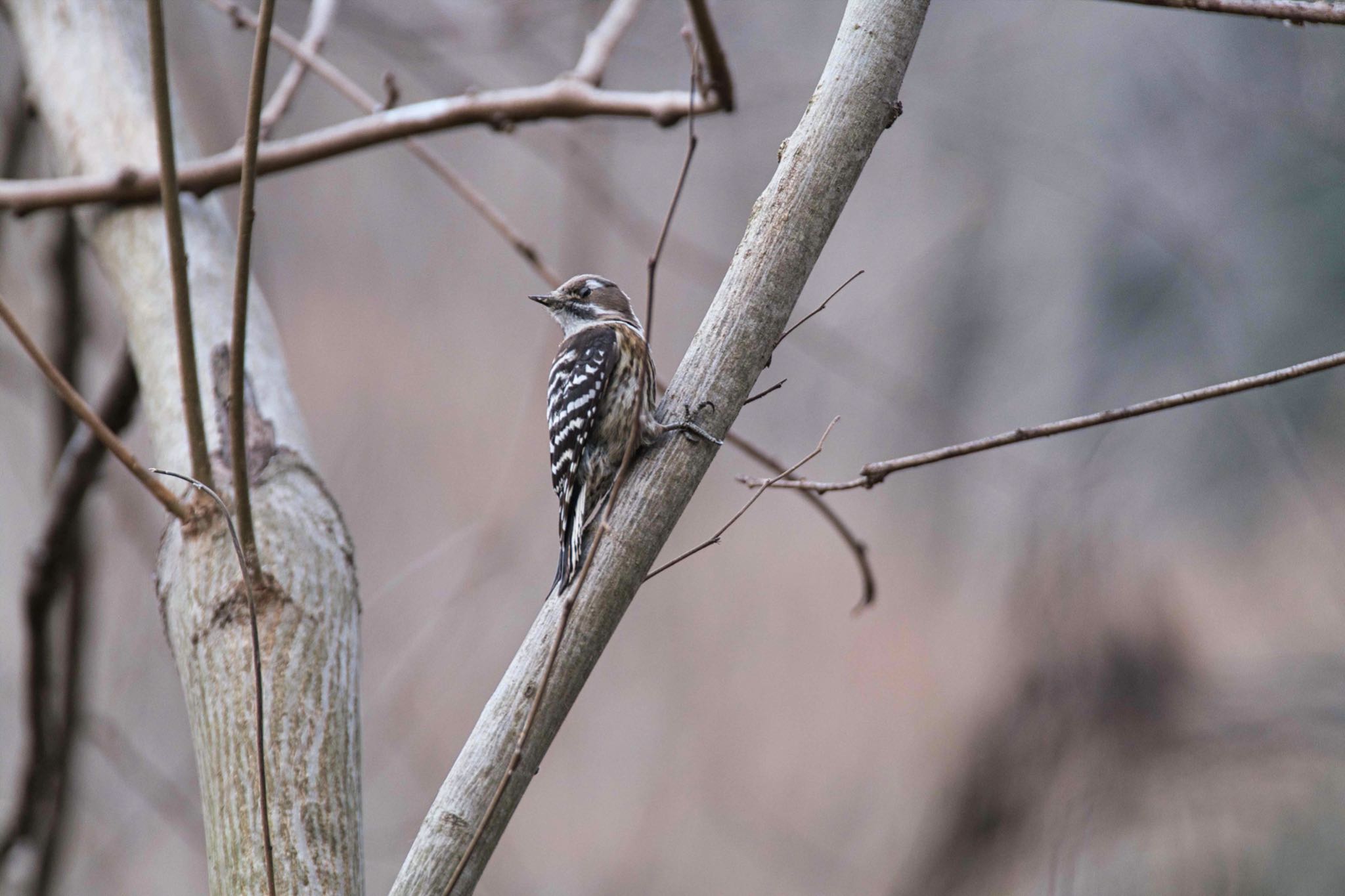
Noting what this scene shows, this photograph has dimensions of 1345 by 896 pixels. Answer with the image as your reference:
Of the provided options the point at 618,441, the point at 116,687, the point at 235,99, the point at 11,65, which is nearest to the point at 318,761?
the point at 618,441

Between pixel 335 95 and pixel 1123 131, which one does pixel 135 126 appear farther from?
pixel 1123 131

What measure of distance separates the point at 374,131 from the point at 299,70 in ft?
2.37

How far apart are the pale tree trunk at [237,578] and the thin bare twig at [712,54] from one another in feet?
4.09

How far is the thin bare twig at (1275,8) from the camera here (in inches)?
59.7

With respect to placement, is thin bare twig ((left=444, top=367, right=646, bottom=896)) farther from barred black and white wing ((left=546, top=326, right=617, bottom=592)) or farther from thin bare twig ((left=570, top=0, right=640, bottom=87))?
thin bare twig ((left=570, top=0, right=640, bottom=87))

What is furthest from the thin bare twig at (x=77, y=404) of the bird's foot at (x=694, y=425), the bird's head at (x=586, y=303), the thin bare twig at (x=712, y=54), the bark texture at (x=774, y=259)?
the bird's head at (x=586, y=303)

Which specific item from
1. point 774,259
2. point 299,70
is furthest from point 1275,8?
point 299,70

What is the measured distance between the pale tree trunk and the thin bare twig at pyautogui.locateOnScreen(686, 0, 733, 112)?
1247 millimetres

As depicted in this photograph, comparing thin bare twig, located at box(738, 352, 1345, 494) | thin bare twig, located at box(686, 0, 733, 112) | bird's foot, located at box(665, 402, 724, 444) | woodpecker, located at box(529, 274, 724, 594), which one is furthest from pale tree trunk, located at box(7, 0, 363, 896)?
thin bare twig, located at box(686, 0, 733, 112)

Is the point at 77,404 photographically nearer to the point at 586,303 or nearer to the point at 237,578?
the point at 237,578

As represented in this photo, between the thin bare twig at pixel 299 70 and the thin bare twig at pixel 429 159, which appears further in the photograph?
the thin bare twig at pixel 299 70

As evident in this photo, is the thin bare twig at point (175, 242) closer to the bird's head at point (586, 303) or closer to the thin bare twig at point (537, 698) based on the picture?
the thin bare twig at point (537, 698)

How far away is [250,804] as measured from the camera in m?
1.60

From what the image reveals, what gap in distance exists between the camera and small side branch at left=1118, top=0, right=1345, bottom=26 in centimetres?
152
